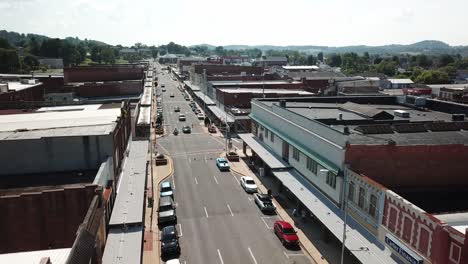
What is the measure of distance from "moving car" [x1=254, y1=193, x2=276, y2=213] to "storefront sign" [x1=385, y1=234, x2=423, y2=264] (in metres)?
16.3

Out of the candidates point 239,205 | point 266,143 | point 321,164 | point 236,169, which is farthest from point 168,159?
point 321,164

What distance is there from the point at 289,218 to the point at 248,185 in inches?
355

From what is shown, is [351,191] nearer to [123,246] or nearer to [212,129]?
[123,246]

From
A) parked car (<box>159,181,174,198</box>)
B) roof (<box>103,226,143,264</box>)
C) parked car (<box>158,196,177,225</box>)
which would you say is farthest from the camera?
parked car (<box>159,181,174,198</box>)

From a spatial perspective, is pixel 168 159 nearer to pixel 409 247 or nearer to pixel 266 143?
pixel 266 143

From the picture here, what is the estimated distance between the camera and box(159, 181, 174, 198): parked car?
46781 mm

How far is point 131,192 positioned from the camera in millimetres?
39188

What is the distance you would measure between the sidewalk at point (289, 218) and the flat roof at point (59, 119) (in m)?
19.5

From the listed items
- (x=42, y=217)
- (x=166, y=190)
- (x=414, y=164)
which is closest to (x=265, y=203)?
(x=166, y=190)

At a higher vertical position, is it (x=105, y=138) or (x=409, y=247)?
(x=105, y=138)

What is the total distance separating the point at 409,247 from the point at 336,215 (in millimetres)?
8953

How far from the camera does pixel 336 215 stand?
3469 cm

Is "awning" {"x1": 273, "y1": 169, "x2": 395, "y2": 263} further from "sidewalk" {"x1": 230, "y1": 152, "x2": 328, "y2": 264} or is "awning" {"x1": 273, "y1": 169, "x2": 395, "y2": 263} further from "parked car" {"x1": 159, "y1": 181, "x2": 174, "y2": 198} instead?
"parked car" {"x1": 159, "y1": 181, "x2": 174, "y2": 198}

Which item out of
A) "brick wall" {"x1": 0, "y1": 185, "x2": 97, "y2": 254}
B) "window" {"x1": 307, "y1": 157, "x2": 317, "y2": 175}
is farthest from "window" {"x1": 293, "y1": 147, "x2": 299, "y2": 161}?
"brick wall" {"x1": 0, "y1": 185, "x2": 97, "y2": 254}
